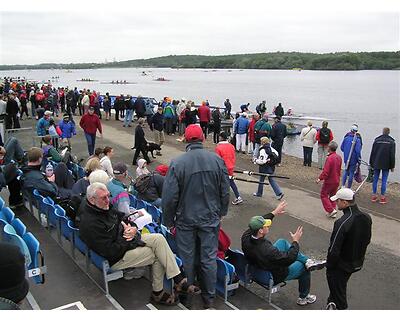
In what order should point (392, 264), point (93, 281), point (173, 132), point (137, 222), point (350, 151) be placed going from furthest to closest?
point (173, 132), point (350, 151), point (392, 264), point (137, 222), point (93, 281)

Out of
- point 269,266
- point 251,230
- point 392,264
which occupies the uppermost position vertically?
point 251,230

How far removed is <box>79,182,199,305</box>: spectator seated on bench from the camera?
4.07 metres

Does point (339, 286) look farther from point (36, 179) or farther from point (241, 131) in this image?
point (241, 131)

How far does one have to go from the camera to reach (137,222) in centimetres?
502

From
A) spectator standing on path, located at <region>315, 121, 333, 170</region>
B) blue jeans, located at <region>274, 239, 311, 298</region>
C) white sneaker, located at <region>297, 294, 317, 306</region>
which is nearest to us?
blue jeans, located at <region>274, 239, 311, 298</region>

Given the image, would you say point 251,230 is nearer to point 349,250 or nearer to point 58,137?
point 349,250

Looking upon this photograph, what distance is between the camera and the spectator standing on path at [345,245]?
406 centimetres

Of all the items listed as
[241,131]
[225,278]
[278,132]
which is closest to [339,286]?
[225,278]

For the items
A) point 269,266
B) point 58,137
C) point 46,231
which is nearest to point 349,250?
point 269,266

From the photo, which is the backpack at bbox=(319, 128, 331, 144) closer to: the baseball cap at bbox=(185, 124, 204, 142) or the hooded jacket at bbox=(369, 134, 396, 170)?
the hooded jacket at bbox=(369, 134, 396, 170)

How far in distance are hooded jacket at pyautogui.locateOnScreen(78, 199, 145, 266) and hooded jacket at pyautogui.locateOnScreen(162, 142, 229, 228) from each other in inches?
19.5

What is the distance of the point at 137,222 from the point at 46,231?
5.84ft

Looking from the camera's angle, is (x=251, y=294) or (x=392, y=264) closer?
(x=251, y=294)

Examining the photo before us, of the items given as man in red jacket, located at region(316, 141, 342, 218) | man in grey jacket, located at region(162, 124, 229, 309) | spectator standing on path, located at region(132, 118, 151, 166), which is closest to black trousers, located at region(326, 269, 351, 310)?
man in grey jacket, located at region(162, 124, 229, 309)
